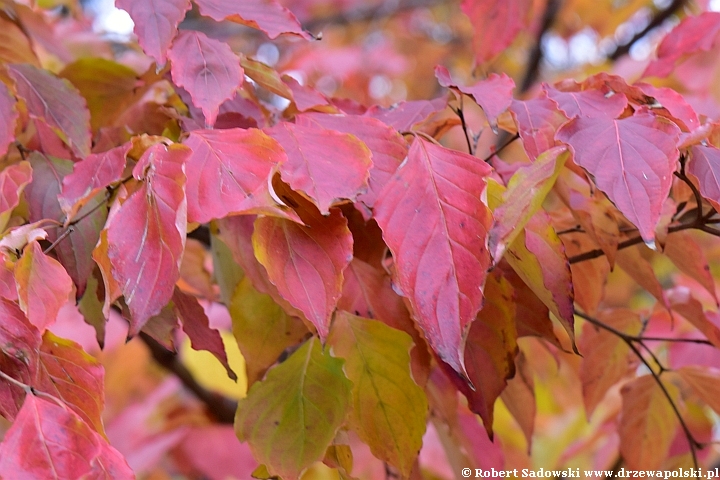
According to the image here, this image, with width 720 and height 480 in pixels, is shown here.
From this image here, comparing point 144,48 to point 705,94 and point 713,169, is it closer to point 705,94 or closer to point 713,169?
point 713,169

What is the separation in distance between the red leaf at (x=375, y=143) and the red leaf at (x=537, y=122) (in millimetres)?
90

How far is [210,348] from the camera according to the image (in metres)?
0.53

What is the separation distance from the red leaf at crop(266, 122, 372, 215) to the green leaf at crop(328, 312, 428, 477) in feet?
0.49

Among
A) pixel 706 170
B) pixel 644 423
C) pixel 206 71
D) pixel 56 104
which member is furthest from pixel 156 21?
pixel 644 423

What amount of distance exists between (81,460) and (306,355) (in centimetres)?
21

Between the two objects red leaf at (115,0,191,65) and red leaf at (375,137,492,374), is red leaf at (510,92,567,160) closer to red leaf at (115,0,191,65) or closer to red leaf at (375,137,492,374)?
red leaf at (375,137,492,374)

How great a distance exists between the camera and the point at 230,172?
1.38 feet

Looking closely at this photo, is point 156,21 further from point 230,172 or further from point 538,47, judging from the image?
point 538,47

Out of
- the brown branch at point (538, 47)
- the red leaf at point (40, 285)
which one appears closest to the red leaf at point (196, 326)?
the red leaf at point (40, 285)

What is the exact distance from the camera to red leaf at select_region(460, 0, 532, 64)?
0.90 metres

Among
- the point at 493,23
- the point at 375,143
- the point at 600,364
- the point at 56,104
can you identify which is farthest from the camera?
→ the point at 493,23

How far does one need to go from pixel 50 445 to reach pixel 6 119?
282mm

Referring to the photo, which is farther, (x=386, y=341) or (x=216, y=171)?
(x=386, y=341)

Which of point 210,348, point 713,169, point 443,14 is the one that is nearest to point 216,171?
point 210,348
